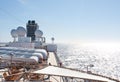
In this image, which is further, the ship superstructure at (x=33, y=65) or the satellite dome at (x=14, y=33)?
the satellite dome at (x=14, y=33)

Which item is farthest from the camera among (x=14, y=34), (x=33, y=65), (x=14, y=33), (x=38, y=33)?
(x=38, y=33)

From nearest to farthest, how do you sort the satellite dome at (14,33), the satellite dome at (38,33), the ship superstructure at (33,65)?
1. the ship superstructure at (33,65)
2. the satellite dome at (14,33)
3. the satellite dome at (38,33)

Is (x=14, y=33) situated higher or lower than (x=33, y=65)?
higher

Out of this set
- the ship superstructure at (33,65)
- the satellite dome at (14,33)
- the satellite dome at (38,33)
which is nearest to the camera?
the ship superstructure at (33,65)

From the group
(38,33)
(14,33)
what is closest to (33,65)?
(14,33)

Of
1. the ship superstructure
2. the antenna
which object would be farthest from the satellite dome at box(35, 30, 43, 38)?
the antenna

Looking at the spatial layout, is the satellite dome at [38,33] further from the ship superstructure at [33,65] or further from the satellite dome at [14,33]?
the satellite dome at [14,33]

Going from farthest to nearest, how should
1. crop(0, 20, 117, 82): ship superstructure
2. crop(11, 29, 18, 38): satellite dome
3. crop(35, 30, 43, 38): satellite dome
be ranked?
crop(35, 30, 43, 38): satellite dome, crop(11, 29, 18, 38): satellite dome, crop(0, 20, 117, 82): ship superstructure

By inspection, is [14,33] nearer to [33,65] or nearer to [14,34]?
[14,34]

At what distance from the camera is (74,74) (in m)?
11.6

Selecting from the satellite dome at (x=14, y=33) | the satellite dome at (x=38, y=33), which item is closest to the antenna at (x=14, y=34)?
the satellite dome at (x=14, y=33)

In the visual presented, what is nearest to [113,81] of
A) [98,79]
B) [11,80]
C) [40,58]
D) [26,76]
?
[98,79]

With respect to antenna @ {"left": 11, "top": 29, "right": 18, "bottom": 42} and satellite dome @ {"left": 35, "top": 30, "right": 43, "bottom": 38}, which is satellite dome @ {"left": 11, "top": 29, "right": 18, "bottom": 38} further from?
satellite dome @ {"left": 35, "top": 30, "right": 43, "bottom": 38}

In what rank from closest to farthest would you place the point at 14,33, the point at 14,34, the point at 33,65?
1. the point at 33,65
2. the point at 14,33
3. the point at 14,34
